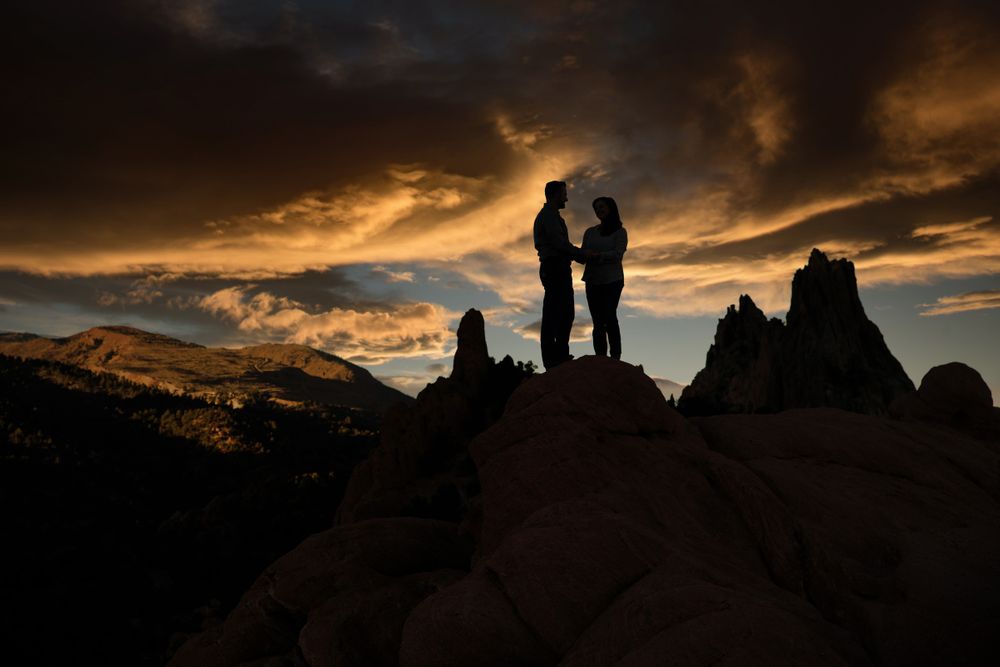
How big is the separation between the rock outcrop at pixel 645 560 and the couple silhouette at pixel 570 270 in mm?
2291

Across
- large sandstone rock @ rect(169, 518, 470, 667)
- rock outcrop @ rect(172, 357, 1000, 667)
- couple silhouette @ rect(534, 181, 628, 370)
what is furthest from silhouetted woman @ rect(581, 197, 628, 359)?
large sandstone rock @ rect(169, 518, 470, 667)

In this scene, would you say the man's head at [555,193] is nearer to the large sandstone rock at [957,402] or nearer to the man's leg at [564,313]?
the man's leg at [564,313]

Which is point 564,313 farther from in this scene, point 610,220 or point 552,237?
point 610,220

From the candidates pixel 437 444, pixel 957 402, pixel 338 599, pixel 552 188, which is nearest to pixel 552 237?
pixel 552 188

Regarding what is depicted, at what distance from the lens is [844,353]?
→ 311 ft

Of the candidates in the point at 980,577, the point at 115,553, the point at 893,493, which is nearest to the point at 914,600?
the point at 980,577

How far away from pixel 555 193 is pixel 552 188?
15 centimetres

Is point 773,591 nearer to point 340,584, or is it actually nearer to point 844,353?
point 340,584

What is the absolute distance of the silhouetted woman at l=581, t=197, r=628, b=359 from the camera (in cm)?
1692

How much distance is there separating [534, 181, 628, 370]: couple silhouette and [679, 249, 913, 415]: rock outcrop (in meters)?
74.2

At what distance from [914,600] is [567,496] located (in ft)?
25.6

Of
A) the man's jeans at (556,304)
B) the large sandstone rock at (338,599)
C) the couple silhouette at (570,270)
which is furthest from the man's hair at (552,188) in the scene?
the large sandstone rock at (338,599)

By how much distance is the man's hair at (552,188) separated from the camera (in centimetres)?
1669

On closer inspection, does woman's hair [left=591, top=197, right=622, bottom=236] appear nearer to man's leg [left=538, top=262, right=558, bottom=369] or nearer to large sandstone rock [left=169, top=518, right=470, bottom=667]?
man's leg [left=538, top=262, right=558, bottom=369]
